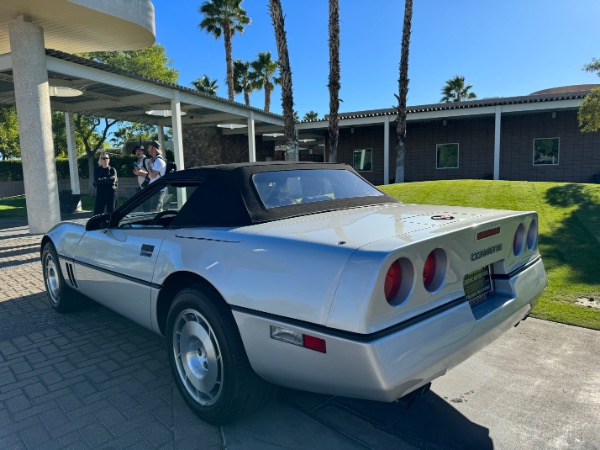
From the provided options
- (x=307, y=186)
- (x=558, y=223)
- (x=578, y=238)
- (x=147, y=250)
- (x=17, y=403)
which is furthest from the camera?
(x=558, y=223)

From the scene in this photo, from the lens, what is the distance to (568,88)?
35.2 m

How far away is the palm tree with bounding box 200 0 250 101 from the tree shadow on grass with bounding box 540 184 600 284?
2270 cm

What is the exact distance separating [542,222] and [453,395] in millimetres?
6061

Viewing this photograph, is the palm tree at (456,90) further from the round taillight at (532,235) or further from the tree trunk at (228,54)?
the round taillight at (532,235)

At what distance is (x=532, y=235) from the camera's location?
3.01m

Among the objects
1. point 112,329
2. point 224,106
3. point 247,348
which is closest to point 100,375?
point 112,329

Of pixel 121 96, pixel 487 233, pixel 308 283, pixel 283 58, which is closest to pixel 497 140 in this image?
pixel 283 58

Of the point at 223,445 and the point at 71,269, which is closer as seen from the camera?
the point at 223,445

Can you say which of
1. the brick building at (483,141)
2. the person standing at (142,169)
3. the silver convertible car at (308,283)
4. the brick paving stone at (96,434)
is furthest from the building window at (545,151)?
the brick paving stone at (96,434)

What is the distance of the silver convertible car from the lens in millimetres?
1863

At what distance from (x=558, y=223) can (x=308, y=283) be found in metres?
7.24

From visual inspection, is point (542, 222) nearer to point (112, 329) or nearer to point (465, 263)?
point (465, 263)

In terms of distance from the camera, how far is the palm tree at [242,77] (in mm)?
32875

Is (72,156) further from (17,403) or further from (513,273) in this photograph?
(513,273)
